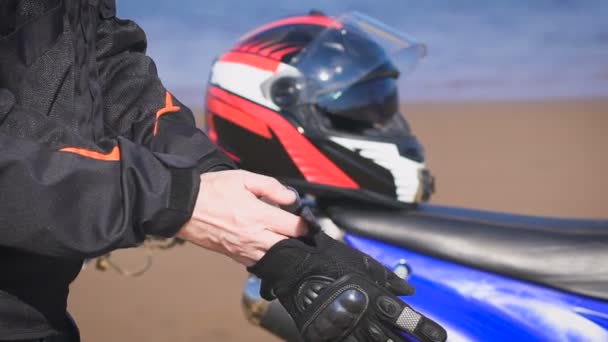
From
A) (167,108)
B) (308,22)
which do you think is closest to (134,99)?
(167,108)

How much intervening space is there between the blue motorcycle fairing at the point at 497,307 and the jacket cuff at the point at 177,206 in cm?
73

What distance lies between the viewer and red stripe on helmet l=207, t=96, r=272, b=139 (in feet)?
6.52

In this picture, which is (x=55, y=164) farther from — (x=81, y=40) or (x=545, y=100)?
(x=545, y=100)

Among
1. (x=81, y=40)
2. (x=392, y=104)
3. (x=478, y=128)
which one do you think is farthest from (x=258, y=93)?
(x=478, y=128)

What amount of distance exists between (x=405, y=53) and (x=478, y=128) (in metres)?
3.80

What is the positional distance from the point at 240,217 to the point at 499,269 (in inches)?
29.0

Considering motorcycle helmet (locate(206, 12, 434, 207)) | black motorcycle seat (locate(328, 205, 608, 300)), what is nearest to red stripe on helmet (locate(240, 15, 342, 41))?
motorcycle helmet (locate(206, 12, 434, 207))

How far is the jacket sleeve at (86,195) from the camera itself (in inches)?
35.4

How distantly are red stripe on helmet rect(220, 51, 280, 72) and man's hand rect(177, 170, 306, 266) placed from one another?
1.03m

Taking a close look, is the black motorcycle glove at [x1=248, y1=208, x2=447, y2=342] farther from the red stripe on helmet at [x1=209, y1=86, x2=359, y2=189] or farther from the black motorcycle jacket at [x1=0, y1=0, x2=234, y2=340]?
the red stripe on helmet at [x1=209, y1=86, x2=359, y2=189]

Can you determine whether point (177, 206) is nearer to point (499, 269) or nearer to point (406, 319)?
point (406, 319)

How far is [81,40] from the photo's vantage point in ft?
3.73

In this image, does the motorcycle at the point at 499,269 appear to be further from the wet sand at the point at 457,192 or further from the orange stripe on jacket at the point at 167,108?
the wet sand at the point at 457,192

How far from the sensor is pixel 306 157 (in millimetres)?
1952
